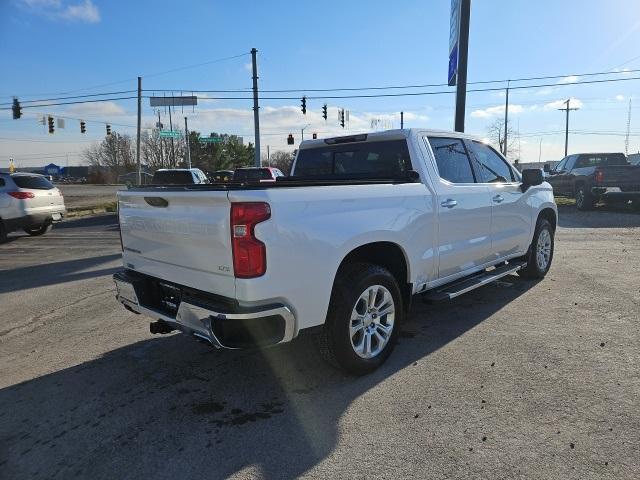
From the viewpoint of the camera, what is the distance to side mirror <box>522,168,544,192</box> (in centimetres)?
583

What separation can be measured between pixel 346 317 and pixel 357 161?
6.60 feet

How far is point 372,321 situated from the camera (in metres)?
3.88

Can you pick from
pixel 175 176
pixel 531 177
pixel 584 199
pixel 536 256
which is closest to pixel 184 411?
pixel 531 177

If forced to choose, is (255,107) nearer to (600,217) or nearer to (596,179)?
(596,179)

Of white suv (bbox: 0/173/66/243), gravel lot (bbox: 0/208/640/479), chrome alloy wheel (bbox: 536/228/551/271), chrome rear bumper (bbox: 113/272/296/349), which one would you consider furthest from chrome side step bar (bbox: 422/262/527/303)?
white suv (bbox: 0/173/66/243)

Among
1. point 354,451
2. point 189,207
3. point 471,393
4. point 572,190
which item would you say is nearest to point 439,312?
point 471,393

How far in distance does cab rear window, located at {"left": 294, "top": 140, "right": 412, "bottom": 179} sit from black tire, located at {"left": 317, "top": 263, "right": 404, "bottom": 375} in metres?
1.18

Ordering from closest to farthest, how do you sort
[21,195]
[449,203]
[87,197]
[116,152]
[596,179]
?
[449,203]
[21,195]
[596,179]
[87,197]
[116,152]

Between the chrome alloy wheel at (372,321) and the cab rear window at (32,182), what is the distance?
1143 cm

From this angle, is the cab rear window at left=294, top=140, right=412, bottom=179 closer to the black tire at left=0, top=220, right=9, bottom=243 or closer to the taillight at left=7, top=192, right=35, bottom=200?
the taillight at left=7, top=192, right=35, bottom=200

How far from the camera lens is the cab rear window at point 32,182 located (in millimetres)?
12016

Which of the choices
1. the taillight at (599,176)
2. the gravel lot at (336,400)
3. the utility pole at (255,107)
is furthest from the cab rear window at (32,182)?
the taillight at (599,176)

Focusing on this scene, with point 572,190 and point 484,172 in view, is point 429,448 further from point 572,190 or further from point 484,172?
point 572,190

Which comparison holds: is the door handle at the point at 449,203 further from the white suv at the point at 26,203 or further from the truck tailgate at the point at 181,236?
the white suv at the point at 26,203
